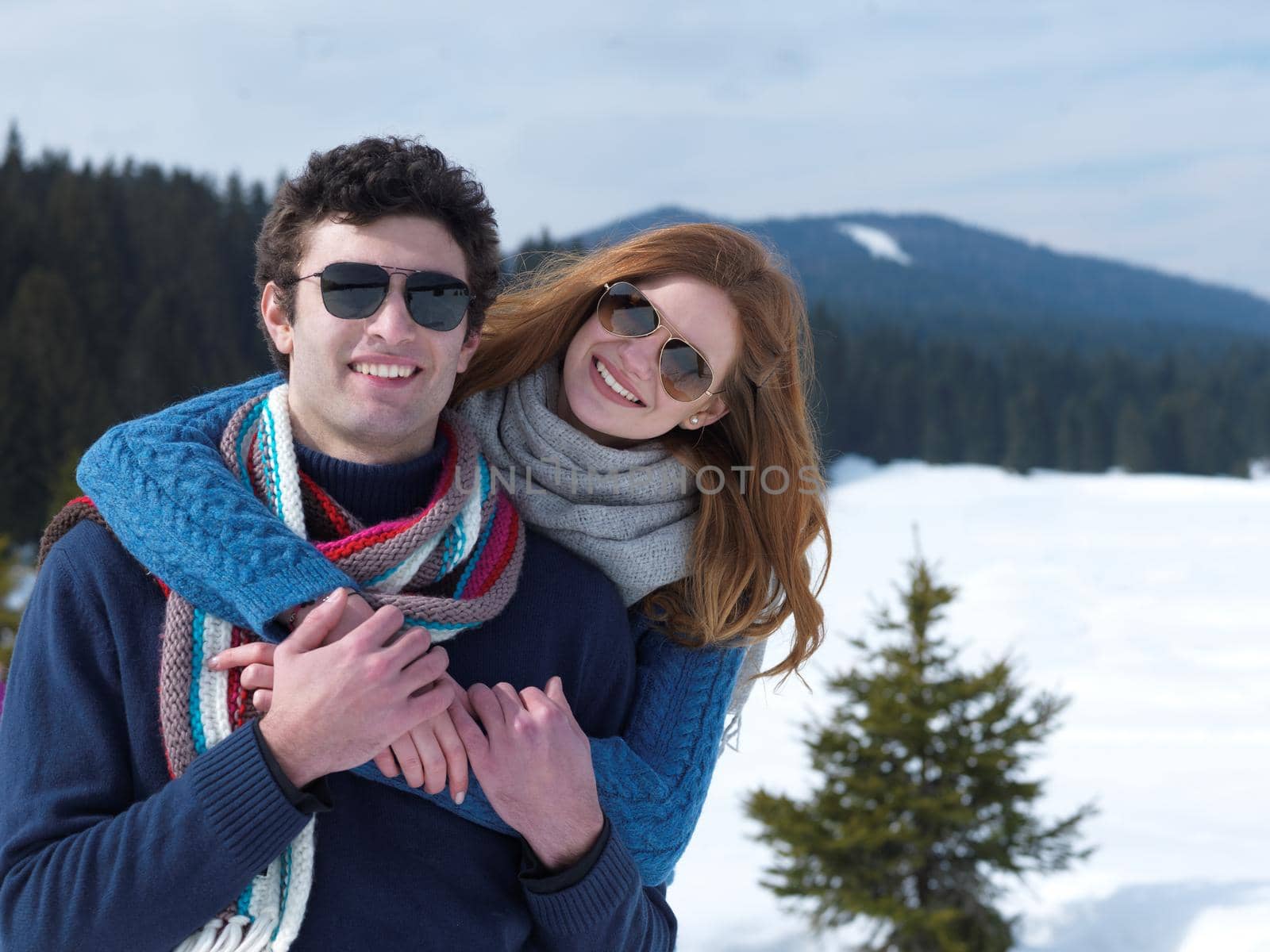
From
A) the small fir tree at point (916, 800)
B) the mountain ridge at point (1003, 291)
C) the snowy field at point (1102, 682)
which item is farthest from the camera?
the mountain ridge at point (1003, 291)

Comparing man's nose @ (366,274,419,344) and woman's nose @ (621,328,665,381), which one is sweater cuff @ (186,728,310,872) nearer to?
man's nose @ (366,274,419,344)

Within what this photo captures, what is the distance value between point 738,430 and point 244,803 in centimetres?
154

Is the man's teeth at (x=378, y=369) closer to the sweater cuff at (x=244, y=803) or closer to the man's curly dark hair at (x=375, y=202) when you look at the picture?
the man's curly dark hair at (x=375, y=202)

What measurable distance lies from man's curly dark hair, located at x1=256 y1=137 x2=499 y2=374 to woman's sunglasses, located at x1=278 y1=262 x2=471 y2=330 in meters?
0.10

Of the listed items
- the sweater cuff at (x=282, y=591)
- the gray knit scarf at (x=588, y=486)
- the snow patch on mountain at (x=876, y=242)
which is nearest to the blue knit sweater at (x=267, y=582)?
the sweater cuff at (x=282, y=591)

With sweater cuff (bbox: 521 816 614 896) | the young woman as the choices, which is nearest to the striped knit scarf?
the young woman

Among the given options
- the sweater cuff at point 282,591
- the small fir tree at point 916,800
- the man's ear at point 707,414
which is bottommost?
the small fir tree at point 916,800

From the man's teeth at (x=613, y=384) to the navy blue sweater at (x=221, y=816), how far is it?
0.47 meters

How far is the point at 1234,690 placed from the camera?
28984 mm

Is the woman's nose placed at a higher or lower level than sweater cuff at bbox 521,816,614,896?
higher

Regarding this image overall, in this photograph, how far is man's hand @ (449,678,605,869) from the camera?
2014mm

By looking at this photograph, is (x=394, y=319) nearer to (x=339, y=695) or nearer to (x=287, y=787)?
(x=339, y=695)

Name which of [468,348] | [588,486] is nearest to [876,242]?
[588,486]

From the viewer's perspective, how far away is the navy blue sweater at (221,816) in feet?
5.78
